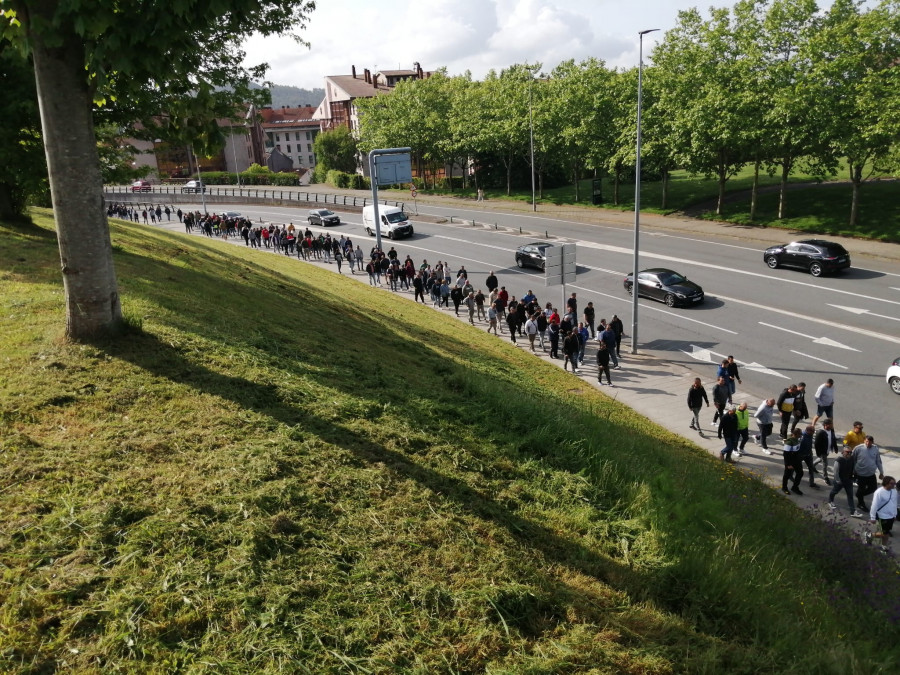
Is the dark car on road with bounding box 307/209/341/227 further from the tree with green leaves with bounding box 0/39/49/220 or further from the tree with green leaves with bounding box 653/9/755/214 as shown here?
the tree with green leaves with bounding box 0/39/49/220

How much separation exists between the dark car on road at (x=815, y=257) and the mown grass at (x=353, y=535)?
72.4 feet

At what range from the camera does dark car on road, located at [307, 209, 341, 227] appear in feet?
165

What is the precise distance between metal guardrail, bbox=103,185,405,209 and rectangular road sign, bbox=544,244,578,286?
39.3 meters

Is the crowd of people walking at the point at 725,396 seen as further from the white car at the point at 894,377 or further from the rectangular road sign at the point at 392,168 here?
the rectangular road sign at the point at 392,168

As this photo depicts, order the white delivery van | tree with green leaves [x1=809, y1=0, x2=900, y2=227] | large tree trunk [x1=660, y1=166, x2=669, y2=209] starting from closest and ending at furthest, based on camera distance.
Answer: tree with green leaves [x1=809, y1=0, x2=900, y2=227]
the white delivery van
large tree trunk [x1=660, y1=166, x2=669, y2=209]

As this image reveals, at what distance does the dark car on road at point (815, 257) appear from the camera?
27.9m

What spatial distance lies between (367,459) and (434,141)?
65629mm

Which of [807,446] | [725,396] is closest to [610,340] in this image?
[725,396]

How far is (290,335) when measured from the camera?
11094 mm

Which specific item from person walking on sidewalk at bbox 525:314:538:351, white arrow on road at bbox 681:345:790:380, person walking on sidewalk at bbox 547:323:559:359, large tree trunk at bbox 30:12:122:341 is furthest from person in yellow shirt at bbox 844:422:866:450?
large tree trunk at bbox 30:12:122:341

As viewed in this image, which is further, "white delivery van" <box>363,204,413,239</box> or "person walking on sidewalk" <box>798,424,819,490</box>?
"white delivery van" <box>363,204,413,239</box>

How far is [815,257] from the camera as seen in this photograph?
92.4 feet

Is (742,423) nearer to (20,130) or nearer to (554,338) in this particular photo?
(554,338)

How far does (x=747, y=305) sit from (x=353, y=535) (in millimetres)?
23115
